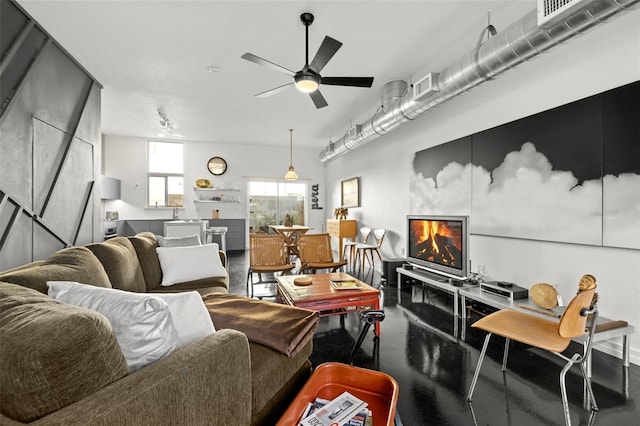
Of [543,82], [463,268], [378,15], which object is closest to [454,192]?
[463,268]

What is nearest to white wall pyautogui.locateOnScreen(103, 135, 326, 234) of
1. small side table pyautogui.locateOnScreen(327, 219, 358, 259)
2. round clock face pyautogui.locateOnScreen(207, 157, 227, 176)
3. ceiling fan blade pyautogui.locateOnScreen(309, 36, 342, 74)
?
round clock face pyautogui.locateOnScreen(207, 157, 227, 176)

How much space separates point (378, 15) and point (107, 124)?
6546 mm

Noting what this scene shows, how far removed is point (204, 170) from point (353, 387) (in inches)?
313

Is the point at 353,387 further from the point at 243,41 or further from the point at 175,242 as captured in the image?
the point at 243,41

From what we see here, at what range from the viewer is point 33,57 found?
310 centimetres

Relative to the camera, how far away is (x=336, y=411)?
1.39 m

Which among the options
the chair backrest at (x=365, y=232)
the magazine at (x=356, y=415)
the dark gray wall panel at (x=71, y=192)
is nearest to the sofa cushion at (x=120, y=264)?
the dark gray wall panel at (x=71, y=192)

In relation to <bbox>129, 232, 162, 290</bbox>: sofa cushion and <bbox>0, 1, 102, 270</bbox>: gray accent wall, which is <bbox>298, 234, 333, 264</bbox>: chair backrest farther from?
<bbox>0, 1, 102, 270</bbox>: gray accent wall

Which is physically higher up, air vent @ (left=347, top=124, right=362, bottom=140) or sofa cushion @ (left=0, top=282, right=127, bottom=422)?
air vent @ (left=347, top=124, right=362, bottom=140)

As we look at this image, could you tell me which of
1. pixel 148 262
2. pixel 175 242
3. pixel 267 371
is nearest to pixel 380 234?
pixel 175 242

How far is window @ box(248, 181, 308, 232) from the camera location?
29.6ft

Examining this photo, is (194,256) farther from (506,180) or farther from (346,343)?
(506,180)

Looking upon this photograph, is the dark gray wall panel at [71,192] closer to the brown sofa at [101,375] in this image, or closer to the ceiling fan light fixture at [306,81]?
the brown sofa at [101,375]

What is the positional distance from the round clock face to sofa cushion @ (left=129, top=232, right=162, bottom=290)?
18.9 feet
